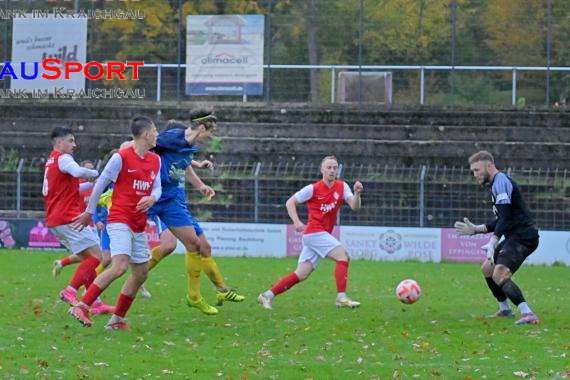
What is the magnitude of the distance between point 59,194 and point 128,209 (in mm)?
1933

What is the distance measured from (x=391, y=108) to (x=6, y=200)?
992 centimetres

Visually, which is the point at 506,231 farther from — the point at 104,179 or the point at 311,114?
the point at 311,114

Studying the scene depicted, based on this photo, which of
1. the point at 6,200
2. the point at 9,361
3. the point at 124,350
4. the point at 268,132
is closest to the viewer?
the point at 9,361

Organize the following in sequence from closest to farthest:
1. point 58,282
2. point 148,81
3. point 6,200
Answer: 1. point 58,282
2. point 6,200
3. point 148,81

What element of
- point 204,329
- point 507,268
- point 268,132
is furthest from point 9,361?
point 268,132

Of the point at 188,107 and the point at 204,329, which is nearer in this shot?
the point at 204,329

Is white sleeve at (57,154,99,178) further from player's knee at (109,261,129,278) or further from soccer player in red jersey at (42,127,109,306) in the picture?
player's knee at (109,261,129,278)

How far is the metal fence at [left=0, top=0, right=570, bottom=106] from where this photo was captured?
95.5 ft

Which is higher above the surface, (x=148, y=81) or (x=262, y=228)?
(x=148, y=81)

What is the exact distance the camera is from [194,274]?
12508 mm

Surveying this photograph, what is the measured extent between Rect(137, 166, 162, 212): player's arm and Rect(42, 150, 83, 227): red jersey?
179 centimetres

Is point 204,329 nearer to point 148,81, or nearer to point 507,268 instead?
point 507,268

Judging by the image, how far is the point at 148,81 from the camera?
30.8m

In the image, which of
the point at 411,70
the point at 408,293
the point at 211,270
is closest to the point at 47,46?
the point at 411,70
